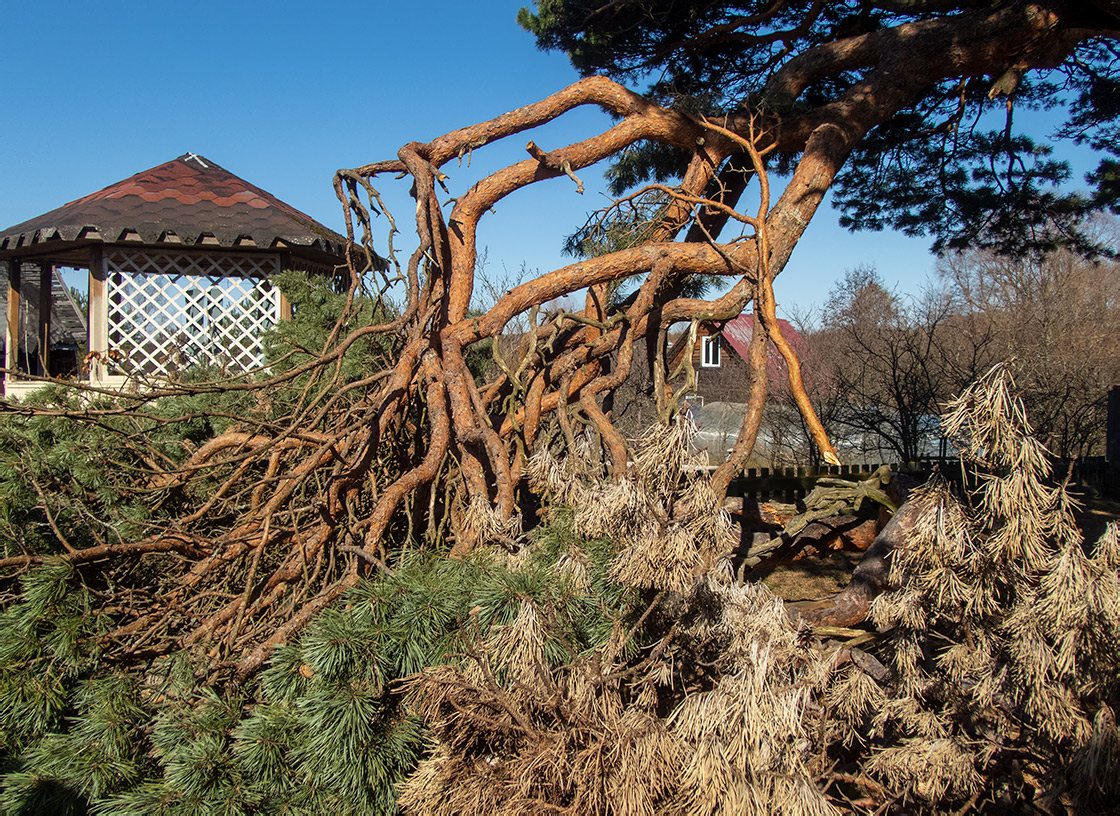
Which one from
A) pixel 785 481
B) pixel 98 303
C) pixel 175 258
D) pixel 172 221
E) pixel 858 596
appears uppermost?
pixel 172 221

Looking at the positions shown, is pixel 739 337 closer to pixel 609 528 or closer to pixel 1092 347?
pixel 1092 347

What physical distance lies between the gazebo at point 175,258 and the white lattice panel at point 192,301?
0.01 meters

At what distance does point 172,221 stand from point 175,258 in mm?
589

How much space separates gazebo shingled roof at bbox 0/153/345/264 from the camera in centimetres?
711

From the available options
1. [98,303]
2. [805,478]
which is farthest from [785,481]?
[98,303]

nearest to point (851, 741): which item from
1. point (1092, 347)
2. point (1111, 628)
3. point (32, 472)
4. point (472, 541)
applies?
A: point (1111, 628)

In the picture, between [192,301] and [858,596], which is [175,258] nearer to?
[192,301]

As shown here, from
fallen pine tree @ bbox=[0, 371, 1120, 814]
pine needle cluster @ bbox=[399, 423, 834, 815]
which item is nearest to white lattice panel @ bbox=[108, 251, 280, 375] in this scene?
fallen pine tree @ bbox=[0, 371, 1120, 814]

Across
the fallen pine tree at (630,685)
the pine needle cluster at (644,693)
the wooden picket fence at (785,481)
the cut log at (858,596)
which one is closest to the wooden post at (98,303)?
the fallen pine tree at (630,685)

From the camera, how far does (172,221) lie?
730cm

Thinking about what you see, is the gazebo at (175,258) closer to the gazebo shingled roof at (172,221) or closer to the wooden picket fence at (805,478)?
the gazebo shingled roof at (172,221)

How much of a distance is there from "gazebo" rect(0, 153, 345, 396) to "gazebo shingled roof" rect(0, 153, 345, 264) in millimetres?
11

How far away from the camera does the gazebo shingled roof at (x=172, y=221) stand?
711 centimetres

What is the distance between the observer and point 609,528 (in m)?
2.29
